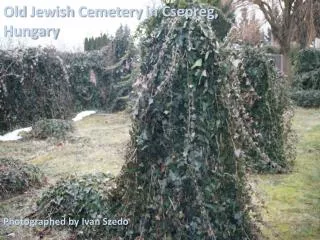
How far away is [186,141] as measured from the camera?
2.82 m

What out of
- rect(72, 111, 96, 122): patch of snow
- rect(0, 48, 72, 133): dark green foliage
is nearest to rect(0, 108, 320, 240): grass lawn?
rect(72, 111, 96, 122): patch of snow

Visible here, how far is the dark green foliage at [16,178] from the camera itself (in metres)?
4.27

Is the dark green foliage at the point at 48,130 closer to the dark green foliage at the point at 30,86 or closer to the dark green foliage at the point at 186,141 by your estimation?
the dark green foliage at the point at 30,86

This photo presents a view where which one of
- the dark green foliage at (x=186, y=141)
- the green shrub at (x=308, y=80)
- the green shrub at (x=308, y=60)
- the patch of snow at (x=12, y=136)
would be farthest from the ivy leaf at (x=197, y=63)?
the green shrub at (x=308, y=60)

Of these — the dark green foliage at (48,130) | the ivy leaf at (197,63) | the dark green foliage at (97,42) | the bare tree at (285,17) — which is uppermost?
the bare tree at (285,17)

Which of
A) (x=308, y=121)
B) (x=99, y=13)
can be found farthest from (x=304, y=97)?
(x=99, y=13)

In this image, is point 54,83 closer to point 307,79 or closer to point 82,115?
point 82,115

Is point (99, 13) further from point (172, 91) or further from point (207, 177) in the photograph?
point (207, 177)

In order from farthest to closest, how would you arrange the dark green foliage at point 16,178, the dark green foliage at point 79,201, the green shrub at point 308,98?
1. the green shrub at point 308,98
2. the dark green foliage at point 16,178
3. the dark green foliage at point 79,201

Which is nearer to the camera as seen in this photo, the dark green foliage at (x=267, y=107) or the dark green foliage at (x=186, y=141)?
the dark green foliage at (x=186, y=141)

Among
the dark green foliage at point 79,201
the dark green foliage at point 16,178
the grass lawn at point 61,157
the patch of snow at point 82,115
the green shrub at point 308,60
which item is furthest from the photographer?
the green shrub at point 308,60

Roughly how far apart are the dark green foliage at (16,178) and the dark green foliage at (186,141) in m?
1.75

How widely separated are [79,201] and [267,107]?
2.76m

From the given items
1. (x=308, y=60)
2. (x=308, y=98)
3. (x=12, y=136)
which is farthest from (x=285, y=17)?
(x=12, y=136)
